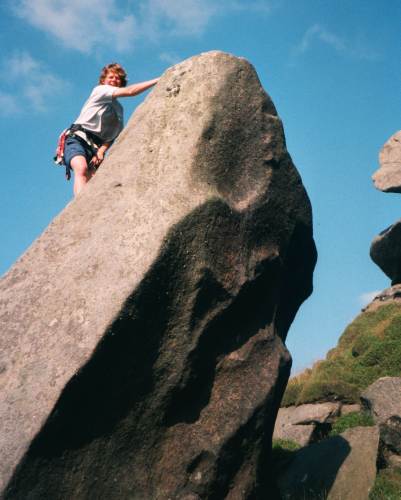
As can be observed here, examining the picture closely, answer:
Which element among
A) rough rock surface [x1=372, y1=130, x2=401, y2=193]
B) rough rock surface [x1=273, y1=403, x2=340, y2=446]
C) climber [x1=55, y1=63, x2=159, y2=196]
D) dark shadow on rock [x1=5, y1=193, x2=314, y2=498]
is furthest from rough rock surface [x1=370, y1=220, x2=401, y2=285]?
dark shadow on rock [x1=5, y1=193, x2=314, y2=498]

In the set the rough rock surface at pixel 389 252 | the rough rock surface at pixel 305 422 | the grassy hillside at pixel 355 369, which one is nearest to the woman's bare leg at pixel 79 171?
the rough rock surface at pixel 305 422

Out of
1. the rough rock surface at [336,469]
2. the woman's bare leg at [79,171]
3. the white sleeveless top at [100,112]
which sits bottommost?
the rough rock surface at [336,469]

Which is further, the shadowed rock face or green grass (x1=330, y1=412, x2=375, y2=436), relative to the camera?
green grass (x1=330, y1=412, x2=375, y2=436)

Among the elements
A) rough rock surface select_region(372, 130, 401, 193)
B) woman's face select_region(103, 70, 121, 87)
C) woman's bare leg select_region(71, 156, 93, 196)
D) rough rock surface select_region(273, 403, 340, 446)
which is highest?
rough rock surface select_region(372, 130, 401, 193)

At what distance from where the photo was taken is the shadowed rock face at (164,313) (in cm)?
490

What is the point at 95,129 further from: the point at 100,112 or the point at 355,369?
the point at 355,369

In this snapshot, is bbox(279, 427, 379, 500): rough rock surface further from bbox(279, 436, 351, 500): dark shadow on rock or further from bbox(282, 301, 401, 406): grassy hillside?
bbox(282, 301, 401, 406): grassy hillside

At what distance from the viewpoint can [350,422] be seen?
9.55m

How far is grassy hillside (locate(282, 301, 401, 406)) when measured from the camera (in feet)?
35.0

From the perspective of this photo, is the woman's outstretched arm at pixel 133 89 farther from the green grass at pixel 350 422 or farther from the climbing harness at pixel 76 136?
the green grass at pixel 350 422

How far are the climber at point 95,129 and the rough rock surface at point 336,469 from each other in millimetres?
3773

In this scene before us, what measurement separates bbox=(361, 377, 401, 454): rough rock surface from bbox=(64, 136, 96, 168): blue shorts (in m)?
4.82

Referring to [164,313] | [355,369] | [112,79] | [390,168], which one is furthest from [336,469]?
[390,168]

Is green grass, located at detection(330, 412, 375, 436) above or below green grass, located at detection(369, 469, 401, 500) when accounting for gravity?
above
